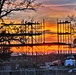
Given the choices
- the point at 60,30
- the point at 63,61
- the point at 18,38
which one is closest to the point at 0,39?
the point at 18,38

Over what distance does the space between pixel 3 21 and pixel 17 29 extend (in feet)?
3.92

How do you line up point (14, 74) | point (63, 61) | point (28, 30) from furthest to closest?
point (63, 61)
point (14, 74)
point (28, 30)

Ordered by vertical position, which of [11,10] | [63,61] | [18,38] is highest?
[11,10]

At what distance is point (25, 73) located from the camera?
34844mm

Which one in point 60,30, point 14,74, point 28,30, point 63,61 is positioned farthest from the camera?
point 63,61

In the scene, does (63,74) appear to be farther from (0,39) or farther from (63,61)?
(63,61)

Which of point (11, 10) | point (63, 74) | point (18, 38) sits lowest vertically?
point (63, 74)

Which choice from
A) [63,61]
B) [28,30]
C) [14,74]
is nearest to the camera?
[28,30]

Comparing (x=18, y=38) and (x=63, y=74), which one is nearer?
(x=18, y=38)

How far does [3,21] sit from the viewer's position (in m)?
28.7

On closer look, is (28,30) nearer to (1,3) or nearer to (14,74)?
(1,3)

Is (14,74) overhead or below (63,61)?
overhead

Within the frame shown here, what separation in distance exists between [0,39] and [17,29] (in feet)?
Answer: 4.57

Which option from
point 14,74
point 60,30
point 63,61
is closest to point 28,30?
point 60,30
